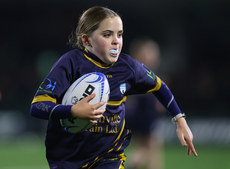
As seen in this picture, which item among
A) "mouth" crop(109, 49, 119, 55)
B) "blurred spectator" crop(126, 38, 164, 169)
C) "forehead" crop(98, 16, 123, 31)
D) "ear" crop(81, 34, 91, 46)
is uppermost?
"forehead" crop(98, 16, 123, 31)

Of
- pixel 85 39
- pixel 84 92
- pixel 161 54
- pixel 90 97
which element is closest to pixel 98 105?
pixel 90 97

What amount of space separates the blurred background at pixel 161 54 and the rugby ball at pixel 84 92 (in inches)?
325

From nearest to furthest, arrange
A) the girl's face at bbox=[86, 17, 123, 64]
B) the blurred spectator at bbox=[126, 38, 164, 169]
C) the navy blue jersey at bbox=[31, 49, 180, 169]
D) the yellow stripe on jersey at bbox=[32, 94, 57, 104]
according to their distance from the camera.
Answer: the yellow stripe on jersey at bbox=[32, 94, 57, 104] < the navy blue jersey at bbox=[31, 49, 180, 169] < the girl's face at bbox=[86, 17, 123, 64] < the blurred spectator at bbox=[126, 38, 164, 169]

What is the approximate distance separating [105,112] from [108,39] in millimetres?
598

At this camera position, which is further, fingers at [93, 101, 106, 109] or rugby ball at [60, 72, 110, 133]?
rugby ball at [60, 72, 110, 133]

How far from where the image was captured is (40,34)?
19.3 m

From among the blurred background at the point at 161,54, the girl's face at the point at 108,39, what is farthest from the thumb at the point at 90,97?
the blurred background at the point at 161,54

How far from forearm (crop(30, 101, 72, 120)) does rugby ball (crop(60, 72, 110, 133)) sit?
0.20 meters

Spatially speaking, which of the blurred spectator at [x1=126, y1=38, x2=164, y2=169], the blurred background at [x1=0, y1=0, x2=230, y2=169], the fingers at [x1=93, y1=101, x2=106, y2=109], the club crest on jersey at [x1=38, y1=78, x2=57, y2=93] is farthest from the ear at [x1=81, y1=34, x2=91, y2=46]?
the blurred background at [x1=0, y1=0, x2=230, y2=169]

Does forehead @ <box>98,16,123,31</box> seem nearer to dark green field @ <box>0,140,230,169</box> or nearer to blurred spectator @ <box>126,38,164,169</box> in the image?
blurred spectator @ <box>126,38,164,169</box>

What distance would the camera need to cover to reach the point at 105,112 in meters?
4.13

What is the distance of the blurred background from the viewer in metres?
13.6

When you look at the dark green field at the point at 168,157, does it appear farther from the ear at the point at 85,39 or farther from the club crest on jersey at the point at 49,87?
the club crest on jersey at the point at 49,87

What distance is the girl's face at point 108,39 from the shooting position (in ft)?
13.3
